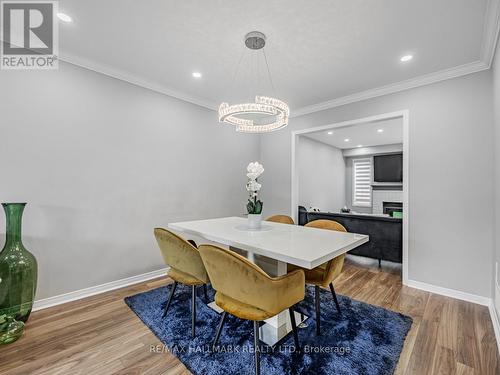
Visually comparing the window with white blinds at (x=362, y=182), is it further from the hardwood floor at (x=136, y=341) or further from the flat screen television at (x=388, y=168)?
the hardwood floor at (x=136, y=341)

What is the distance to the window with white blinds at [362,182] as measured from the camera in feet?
24.9

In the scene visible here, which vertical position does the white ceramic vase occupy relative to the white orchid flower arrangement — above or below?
below

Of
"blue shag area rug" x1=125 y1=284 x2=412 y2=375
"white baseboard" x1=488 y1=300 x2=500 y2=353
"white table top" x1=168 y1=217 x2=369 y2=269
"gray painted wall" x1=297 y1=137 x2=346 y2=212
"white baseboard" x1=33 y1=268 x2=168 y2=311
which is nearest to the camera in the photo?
"white table top" x1=168 y1=217 x2=369 y2=269

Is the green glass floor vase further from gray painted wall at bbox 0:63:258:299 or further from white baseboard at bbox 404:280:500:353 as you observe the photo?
white baseboard at bbox 404:280:500:353

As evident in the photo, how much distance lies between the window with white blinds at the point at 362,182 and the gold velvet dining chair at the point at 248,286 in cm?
703

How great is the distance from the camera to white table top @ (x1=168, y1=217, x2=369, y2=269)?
1.42 meters

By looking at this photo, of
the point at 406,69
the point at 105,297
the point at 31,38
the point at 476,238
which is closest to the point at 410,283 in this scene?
the point at 476,238

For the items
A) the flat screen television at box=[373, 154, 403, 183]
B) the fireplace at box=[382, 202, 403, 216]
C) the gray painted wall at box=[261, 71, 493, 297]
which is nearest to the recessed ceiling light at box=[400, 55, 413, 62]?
the gray painted wall at box=[261, 71, 493, 297]

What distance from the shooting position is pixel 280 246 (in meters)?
1.63

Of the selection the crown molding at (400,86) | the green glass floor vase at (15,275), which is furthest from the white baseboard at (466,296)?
the green glass floor vase at (15,275)

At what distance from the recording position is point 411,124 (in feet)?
9.75

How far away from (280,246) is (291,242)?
0.17m

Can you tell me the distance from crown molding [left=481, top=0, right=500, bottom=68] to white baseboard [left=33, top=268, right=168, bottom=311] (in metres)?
4.29

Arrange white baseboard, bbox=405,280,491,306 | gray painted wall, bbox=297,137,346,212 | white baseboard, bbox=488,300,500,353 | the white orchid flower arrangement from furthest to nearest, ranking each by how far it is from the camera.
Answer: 1. gray painted wall, bbox=297,137,346,212
2. white baseboard, bbox=405,280,491,306
3. the white orchid flower arrangement
4. white baseboard, bbox=488,300,500,353
